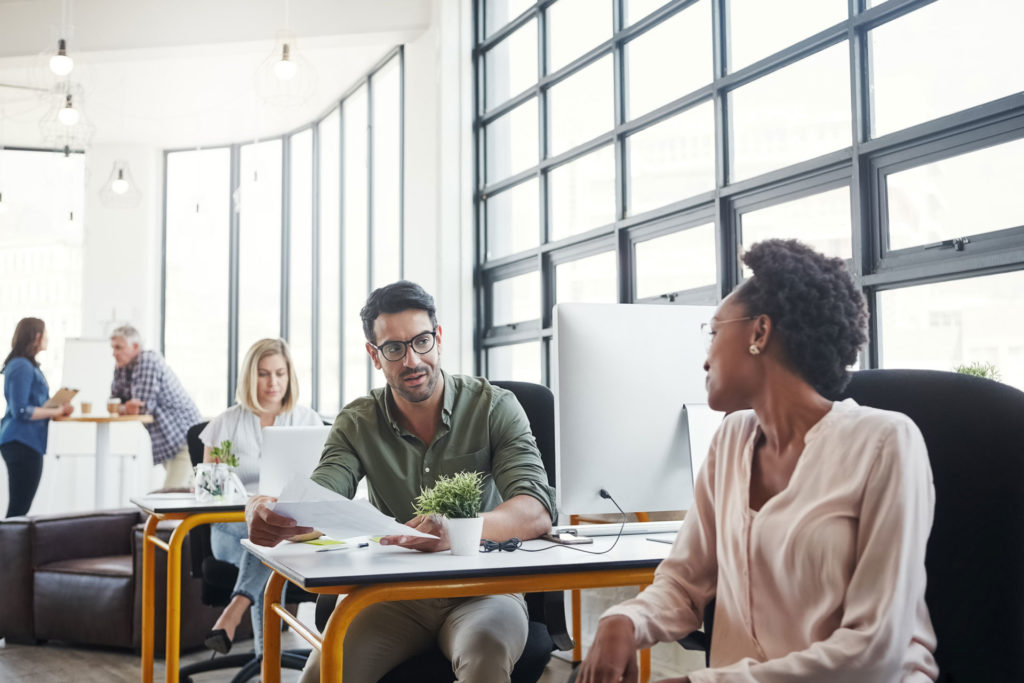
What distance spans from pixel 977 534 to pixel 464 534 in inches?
34.4

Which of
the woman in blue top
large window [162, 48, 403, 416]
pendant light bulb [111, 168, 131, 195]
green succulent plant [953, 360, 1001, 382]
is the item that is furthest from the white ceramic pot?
pendant light bulb [111, 168, 131, 195]

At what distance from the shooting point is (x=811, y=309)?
1.30 meters

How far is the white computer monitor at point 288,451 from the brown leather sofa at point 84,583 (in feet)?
5.05

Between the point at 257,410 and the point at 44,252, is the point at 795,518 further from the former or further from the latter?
the point at 44,252

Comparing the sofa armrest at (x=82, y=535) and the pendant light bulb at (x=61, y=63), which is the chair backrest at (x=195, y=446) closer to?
the sofa armrest at (x=82, y=535)

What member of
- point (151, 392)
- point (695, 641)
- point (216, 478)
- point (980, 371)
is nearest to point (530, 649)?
point (695, 641)

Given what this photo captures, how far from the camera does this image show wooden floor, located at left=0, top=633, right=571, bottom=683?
3.75 metres

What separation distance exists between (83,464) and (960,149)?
307 inches

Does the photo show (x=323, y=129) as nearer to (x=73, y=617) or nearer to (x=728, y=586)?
(x=73, y=617)

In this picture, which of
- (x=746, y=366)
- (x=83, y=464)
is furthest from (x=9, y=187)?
(x=746, y=366)

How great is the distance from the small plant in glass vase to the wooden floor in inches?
37.6

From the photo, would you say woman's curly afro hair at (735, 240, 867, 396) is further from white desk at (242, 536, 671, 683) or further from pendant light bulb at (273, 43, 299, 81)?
pendant light bulb at (273, 43, 299, 81)

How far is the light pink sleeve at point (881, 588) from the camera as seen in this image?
113cm

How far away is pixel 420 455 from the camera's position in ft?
7.50
